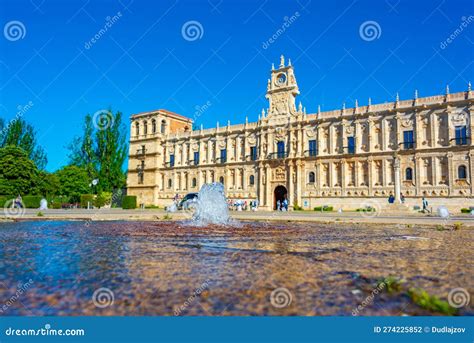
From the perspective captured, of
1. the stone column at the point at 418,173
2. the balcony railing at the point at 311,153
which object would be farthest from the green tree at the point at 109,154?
the stone column at the point at 418,173

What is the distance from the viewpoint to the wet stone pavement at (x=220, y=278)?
3314mm

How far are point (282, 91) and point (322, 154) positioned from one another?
9560 mm

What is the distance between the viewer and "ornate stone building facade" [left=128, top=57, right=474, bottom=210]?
107ft

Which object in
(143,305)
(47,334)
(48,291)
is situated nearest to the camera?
(47,334)

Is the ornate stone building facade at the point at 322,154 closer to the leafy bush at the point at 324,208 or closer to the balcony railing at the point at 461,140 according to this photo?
the balcony railing at the point at 461,140

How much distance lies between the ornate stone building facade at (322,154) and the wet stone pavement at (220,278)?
26.6m

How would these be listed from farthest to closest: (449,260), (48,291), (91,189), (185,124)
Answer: (185,124)
(91,189)
(449,260)
(48,291)

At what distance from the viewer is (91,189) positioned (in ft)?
166

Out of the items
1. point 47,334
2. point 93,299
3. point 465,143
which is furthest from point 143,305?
point 465,143

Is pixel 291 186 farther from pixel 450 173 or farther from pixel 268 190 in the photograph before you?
pixel 450 173

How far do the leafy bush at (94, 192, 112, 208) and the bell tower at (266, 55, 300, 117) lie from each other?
78.7 feet

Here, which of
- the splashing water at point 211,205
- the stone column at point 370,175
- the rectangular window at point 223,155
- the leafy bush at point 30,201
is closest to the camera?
the splashing water at point 211,205

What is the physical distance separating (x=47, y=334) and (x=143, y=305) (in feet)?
2.69

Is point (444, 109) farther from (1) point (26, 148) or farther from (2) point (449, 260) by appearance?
(1) point (26, 148)
